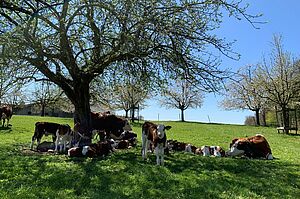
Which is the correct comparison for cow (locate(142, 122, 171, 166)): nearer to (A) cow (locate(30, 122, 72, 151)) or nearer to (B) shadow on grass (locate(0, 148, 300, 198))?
(B) shadow on grass (locate(0, 148, 300, 198))

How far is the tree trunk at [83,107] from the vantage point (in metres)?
14.7

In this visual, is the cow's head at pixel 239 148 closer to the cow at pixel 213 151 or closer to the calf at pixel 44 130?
the cow at pixel 213 151

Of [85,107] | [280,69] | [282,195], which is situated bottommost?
[282,195]

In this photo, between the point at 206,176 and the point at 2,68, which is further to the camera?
the point at 2,68

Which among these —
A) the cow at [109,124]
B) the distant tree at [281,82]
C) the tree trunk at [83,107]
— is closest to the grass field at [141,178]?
the tree trunk at [83,107]

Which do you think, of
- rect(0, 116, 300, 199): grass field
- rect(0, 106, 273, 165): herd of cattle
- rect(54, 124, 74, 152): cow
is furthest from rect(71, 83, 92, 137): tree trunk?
rect(0, 116, 300, 199): grass field

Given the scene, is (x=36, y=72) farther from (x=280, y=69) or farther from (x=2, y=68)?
(x=280, y=69)

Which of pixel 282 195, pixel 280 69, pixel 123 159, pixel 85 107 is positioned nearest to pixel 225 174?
pixel 282 195

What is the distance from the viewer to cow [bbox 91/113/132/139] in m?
17.8

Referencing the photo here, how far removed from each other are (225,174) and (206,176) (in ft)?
2.37

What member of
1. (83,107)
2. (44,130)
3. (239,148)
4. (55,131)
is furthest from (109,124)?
(239,148)

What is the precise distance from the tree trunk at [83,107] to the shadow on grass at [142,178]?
11.5ft

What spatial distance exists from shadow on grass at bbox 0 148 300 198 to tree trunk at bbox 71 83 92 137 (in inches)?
138

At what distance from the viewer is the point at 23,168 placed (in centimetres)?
941
